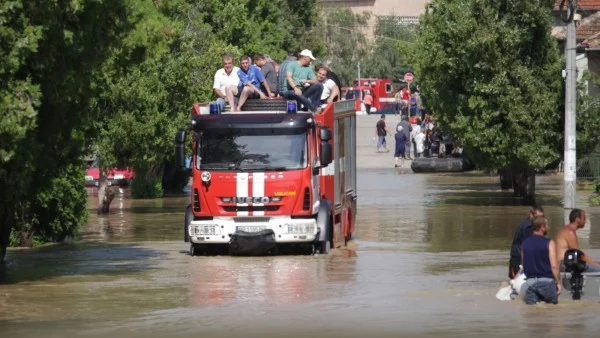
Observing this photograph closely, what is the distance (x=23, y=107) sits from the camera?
63.2ft

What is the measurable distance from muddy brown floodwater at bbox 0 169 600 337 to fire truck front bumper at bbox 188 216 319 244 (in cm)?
40

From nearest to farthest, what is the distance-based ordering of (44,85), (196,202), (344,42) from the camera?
(44,85) < (196,202) < (344,42)

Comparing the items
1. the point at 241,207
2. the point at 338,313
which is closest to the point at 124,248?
the point at 241,207

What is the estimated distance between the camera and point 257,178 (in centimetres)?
2567

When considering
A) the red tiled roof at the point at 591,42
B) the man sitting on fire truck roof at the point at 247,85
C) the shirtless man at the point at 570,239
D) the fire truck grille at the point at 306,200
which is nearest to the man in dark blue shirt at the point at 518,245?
the shirtless man at the point at 570,239

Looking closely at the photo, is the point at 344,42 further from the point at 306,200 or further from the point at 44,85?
the point at 44,85

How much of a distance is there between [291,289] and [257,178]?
5.33m

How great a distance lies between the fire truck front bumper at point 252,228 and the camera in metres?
25.6

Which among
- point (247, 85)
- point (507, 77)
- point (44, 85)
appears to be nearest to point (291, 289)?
point (44, 85)

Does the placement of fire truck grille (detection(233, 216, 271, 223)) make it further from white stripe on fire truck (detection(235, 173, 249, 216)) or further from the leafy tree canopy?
the leafy tree canopy

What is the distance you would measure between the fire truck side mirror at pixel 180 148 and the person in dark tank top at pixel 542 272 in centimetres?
931

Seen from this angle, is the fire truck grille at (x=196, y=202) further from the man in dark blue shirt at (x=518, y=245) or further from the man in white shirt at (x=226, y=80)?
the man in dark blue shirt at (x=518, y=245)

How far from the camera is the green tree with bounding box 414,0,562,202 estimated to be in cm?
3897

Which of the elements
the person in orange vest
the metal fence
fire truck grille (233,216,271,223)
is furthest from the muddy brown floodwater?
the person in orange vest
